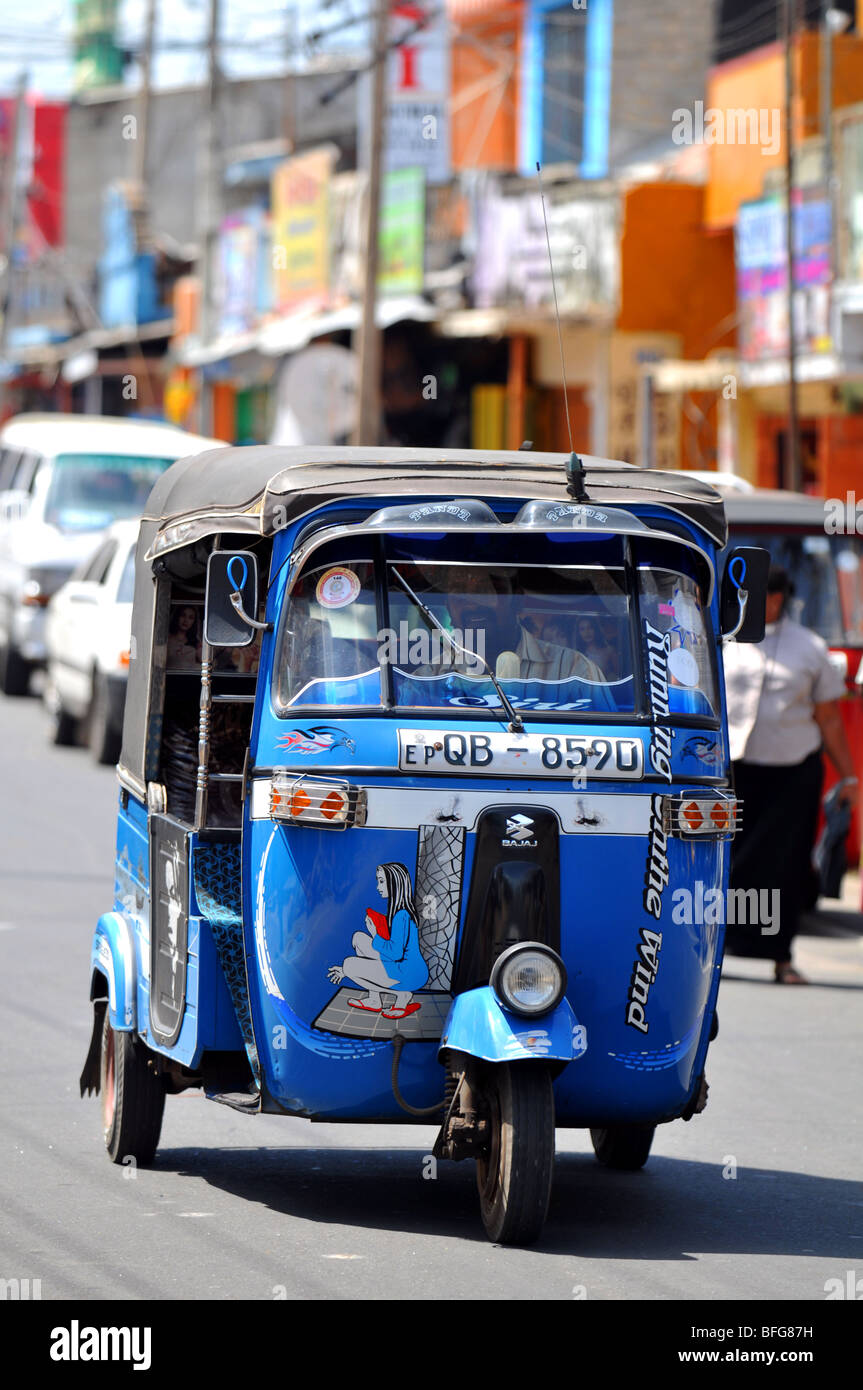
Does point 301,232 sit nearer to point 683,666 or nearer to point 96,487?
point 96,487

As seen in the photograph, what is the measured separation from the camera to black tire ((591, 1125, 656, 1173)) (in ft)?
24.9

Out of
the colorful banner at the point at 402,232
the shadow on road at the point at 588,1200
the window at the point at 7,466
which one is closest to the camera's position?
the shadow on road at the point at 588,1200

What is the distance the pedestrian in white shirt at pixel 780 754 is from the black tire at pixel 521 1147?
212 inches

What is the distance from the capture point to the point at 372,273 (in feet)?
78.6

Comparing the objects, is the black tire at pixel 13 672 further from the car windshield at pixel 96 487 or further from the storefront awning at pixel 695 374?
the storefront awning at pixel 695 374

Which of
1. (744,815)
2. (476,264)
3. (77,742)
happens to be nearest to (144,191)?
(476,264)

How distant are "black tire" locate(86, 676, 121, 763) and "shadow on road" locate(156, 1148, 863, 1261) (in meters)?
10.7

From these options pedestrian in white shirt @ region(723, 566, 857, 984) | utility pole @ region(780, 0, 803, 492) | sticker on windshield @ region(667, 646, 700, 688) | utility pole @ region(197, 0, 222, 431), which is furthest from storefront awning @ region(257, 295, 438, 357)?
sticker on windshield @ region(667, 646, 700, 688)

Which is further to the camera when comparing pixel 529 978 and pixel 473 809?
pixel 473 809

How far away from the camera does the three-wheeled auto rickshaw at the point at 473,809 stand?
6.36 m

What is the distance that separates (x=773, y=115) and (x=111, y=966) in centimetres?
1742

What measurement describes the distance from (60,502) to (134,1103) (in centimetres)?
1545

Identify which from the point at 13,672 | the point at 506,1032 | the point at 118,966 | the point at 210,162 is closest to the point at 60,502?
the point at 13,672

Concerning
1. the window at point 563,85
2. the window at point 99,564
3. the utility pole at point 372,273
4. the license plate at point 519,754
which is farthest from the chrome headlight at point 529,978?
the window at point 563,85
